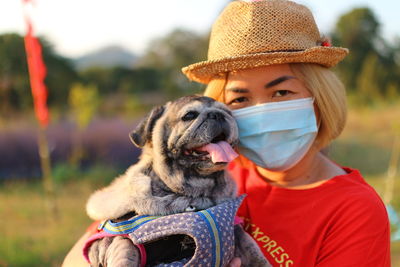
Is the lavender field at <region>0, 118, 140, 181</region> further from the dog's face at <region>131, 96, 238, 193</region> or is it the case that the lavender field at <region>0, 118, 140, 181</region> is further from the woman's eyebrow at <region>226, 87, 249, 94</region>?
the woman's eyebrow at <region>226, 87, 249, 94</region>

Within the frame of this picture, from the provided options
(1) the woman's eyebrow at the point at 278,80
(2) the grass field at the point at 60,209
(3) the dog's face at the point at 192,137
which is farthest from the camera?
(2) the grass field at the point at 60,209

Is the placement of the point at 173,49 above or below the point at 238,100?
below

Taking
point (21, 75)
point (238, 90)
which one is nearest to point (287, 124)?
point (238, 90)

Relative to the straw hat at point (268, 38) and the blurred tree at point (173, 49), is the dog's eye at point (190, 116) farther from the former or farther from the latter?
the blurred tree at point (173, 49)

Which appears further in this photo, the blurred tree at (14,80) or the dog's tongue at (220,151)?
the blurred tree at (14,80)

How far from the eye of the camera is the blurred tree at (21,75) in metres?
9.60

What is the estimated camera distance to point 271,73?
283cm

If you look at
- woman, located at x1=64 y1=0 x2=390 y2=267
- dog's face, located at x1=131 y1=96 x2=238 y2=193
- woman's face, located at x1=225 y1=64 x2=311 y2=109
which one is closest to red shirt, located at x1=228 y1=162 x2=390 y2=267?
woman, located at x1=64 y1=0 x2=390 y2=267

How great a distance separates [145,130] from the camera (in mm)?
3002

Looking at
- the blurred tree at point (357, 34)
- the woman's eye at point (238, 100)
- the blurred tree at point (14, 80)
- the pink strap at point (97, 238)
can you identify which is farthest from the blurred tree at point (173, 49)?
the pink strap at point (97, 238)

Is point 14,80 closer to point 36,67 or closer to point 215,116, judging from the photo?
point 36,67

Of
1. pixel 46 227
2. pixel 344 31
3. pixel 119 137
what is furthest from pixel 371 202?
pixel 344 31

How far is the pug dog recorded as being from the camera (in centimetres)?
259

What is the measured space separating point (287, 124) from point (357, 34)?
30190mm
